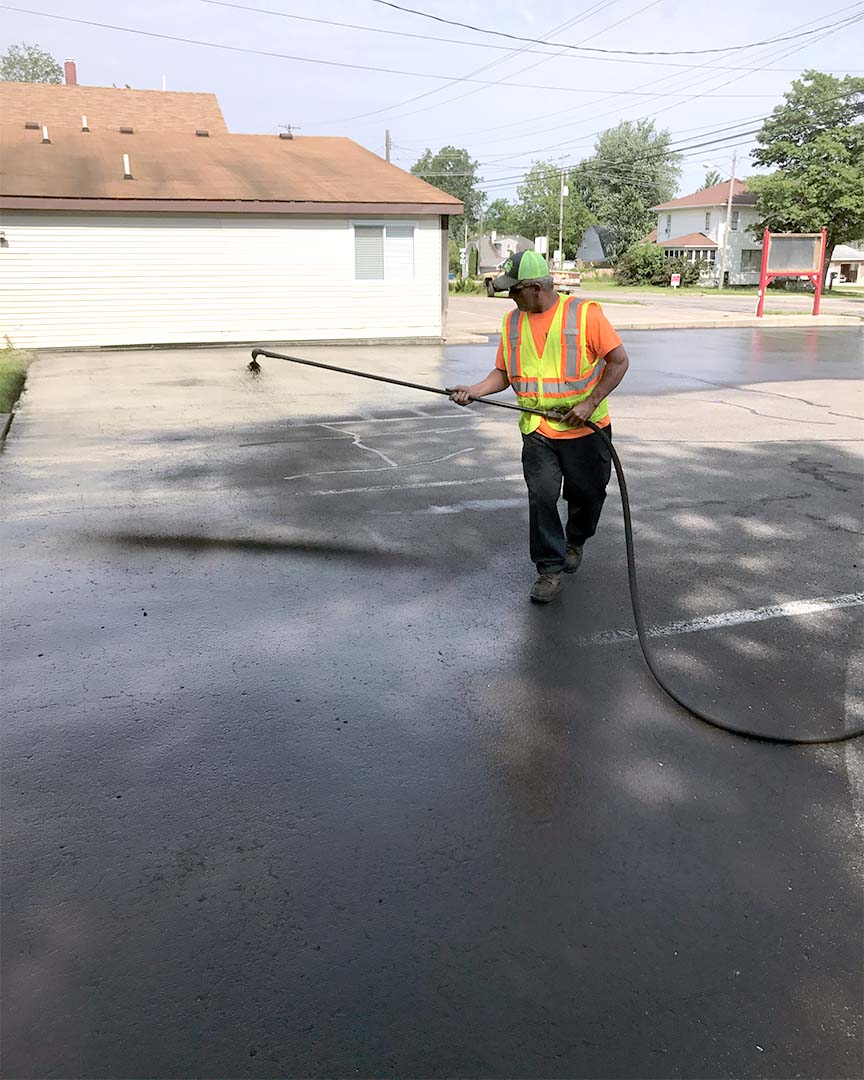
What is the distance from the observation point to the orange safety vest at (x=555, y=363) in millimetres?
4582

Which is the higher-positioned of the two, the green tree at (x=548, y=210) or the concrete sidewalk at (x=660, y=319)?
the green tree at (x=548, y=210)

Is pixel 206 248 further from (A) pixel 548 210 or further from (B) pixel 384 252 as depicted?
(A) pixel 548 210

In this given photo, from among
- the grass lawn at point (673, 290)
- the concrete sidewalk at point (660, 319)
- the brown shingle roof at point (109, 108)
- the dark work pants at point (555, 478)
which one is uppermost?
the brown shingle roof at point (109, 108)

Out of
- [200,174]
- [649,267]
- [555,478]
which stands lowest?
[649,267]

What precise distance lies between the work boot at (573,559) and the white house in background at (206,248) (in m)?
15.0

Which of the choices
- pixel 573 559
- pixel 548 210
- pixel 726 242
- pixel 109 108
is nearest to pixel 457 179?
pixel 548 210

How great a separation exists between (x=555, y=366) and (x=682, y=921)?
287 cm

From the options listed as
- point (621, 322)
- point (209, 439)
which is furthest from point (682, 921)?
point (621, 322)

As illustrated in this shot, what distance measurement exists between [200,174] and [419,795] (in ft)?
63.3

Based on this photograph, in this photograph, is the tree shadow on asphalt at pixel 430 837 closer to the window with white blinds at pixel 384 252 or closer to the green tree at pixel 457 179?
the window with white blinds at pixel 384 252

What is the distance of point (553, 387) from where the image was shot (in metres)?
4.71

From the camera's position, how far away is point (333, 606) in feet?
16.3

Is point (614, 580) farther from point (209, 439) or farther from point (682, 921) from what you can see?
point (209, 439)

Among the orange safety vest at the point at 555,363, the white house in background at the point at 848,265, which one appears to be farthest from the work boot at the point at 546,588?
the white house in background at the point at 848,265
